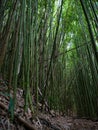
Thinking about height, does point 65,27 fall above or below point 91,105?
above

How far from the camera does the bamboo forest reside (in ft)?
6.97

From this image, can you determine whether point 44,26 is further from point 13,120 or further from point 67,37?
point 13,120

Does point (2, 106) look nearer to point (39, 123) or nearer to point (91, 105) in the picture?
point (39, 123)

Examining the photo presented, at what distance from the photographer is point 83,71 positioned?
538 centimetres

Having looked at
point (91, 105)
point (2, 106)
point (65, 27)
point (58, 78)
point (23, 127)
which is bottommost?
point (23, 127)

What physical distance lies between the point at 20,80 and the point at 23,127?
1531 millimetres

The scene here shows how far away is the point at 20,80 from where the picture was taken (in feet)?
11.2

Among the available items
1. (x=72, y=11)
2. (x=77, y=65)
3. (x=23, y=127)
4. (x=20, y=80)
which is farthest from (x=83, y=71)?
(x=23, y=127)

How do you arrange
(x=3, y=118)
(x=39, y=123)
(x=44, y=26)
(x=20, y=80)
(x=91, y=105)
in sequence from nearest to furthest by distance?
(x=3, y=118)
(x=39, y=123)
(x=20, y=80)
(x=44, y=26)
(x=91, y=105)

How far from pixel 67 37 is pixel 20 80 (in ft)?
9.57

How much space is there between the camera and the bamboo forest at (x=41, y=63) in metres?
2.12

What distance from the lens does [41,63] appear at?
4086mm

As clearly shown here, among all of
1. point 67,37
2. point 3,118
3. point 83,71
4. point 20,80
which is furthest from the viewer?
point 67,37

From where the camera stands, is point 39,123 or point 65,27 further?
point 65,27
